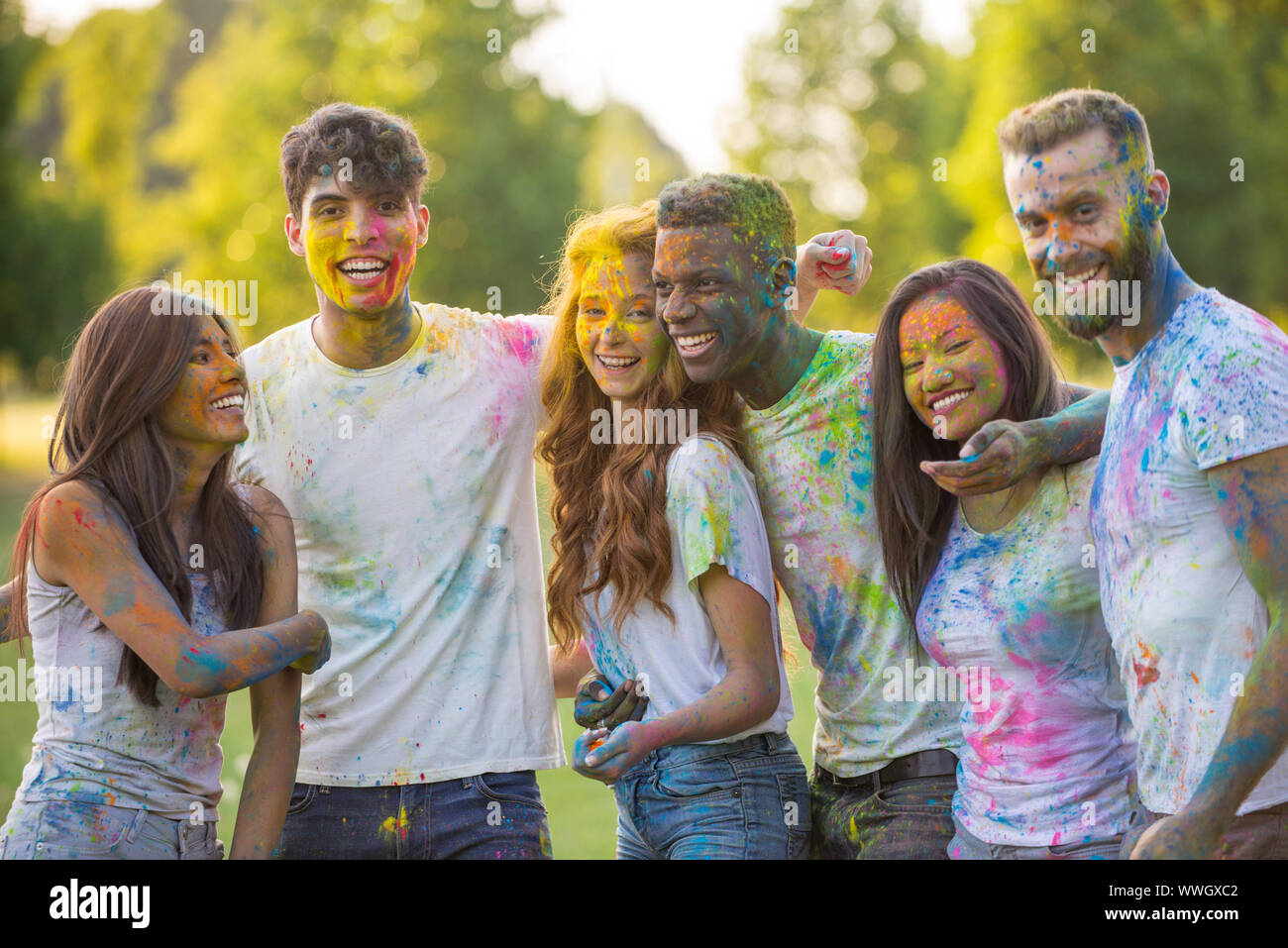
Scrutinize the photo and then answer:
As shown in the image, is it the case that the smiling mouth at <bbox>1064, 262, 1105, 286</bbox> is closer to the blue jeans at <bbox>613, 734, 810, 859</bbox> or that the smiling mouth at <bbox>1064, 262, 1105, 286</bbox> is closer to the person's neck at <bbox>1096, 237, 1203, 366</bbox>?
the person's neck at <bbox>1096, 237, 1203, 366</bbox>

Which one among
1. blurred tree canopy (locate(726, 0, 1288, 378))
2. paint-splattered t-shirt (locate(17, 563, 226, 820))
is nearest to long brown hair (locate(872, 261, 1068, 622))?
paint-splattered t-shirt (locate(17, 563, 226, 820))

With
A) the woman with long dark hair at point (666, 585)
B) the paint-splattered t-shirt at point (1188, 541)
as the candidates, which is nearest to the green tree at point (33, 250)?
the woman with long dark hair at point (666, 585)

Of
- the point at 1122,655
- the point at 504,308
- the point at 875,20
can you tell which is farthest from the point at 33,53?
the point at 1122,655

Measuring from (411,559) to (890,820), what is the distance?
1780 millimetres

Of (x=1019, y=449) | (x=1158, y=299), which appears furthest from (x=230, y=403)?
(x=1158, y=299)

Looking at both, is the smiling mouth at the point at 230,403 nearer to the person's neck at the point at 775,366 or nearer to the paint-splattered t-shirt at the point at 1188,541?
the person's neck at the point at 775,366

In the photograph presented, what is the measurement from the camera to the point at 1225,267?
87.1 ft

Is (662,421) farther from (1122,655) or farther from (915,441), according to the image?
(1122,655)

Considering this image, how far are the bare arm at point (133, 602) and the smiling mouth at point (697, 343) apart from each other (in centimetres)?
153

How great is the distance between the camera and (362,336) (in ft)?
14.7

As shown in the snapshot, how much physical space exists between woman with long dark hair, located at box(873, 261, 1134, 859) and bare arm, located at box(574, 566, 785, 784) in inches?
20.0

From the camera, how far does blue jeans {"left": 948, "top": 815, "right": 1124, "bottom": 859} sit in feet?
12.0

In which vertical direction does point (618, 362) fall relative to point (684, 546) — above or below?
above

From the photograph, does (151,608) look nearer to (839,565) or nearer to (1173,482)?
(839,565)
